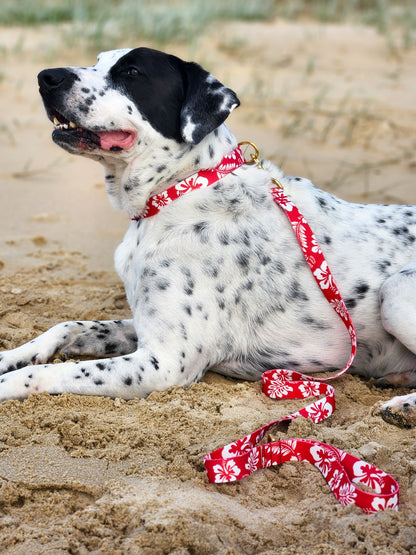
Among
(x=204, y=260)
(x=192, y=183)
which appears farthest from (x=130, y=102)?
(x=204, y=260)

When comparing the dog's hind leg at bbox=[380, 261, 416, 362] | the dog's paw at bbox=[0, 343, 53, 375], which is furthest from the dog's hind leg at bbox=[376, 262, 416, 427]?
the dog's paw at bbox=[0, 343, 53, 375]

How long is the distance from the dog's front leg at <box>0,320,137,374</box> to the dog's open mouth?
95 cm

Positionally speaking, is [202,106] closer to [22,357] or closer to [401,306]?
[401,306]

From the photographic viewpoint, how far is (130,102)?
3346mm

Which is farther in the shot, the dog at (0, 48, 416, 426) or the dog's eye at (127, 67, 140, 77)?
the dog's eye at (127, 67, 140, 77)

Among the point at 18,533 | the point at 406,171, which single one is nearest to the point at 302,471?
the point at 18,533

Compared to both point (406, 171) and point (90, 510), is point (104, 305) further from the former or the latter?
point (406, 171)

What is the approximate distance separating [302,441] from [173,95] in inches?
67.3

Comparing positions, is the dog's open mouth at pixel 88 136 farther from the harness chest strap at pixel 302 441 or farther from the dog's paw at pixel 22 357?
the dog's paw at pixel 22 357

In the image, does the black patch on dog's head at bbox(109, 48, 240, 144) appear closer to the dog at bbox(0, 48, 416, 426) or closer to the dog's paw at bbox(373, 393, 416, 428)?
the dog at bbox(0, 48, 416, 426)

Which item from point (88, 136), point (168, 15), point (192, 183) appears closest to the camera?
point (88, 136)

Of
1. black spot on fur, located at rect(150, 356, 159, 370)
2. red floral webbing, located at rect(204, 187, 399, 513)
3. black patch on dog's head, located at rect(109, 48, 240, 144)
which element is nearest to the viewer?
red floral webbing, located at rect(204, 187, 399, 513)

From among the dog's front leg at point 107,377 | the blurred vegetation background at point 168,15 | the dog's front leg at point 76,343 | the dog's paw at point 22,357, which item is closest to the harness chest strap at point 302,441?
the dog's front leg at point 107,377

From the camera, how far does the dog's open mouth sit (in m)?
3.33
